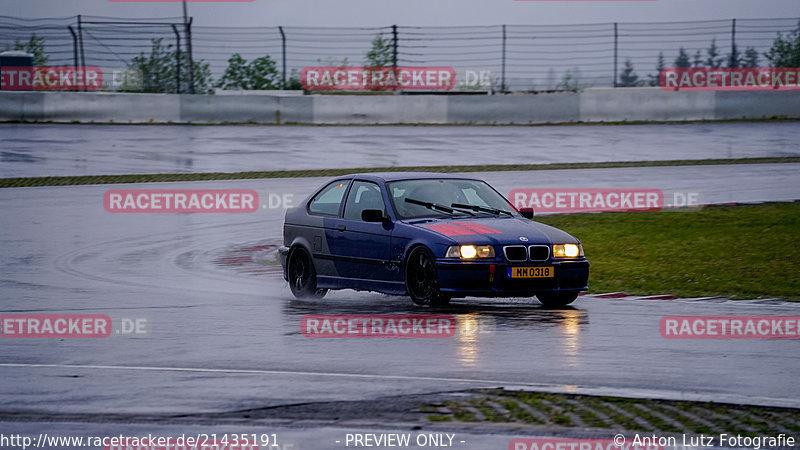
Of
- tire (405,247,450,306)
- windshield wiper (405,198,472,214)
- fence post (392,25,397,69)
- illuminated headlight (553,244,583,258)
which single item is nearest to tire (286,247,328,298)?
windshield wiper (405,198,472,214)

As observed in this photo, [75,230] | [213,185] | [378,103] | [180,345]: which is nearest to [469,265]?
[180,345]

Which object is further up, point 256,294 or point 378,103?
point 378,103

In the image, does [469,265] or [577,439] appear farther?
[469,265]

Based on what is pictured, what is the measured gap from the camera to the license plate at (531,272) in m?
11.5

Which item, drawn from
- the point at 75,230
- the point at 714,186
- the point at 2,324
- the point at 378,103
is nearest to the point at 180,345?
the point at 2,324

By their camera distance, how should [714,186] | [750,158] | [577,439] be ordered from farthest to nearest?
[750,158], [714,186], [577,439]

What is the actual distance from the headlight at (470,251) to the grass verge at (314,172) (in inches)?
535

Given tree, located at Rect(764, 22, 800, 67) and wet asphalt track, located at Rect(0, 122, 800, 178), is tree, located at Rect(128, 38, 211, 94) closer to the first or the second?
wet asphalt track, located at Rect(0, 122, 800, 178)

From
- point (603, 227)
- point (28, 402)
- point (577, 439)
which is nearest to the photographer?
point (577, 439)

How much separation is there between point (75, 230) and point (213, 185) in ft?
17.3

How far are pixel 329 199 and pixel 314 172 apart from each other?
12533 millimetres

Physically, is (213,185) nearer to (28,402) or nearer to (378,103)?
(378,103)

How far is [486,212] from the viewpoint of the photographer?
12609mm

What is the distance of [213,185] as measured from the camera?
77.6 ft
